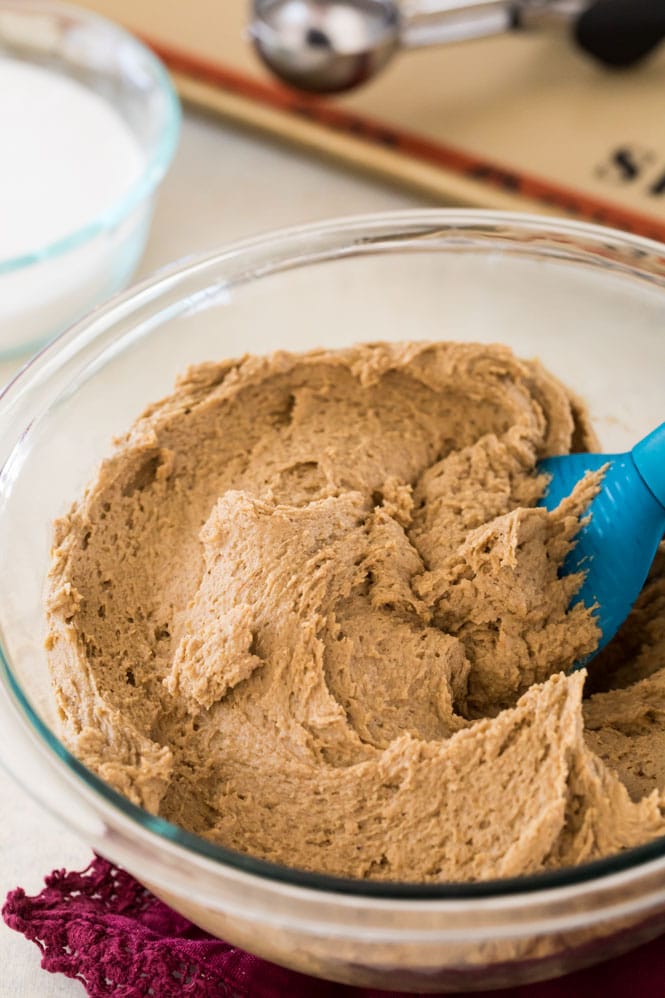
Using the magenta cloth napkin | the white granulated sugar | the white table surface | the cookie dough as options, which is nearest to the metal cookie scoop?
the white table surface

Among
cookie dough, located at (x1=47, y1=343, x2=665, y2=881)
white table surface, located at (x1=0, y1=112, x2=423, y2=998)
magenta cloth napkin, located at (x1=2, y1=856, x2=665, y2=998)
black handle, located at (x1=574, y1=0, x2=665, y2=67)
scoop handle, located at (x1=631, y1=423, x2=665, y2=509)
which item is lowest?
magenta cloth napkin, located at (x1=2, y1=856, x2=665, y2=998)

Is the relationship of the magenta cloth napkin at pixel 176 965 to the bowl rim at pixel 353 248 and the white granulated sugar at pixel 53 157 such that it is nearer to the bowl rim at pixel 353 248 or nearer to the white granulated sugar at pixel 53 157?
the bowl rim at pixel 353 248

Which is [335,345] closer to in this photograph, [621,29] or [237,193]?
[237,193]

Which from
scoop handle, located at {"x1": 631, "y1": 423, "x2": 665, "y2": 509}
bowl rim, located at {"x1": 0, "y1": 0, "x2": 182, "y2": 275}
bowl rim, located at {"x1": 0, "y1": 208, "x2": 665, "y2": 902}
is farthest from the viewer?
bowl rim, located at {"x1": 0, "y1": 0, "x2": 182, "y2": 275}

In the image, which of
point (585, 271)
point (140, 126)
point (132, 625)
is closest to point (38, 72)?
point (140, 126)

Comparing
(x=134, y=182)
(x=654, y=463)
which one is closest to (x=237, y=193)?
(x=134, y=182)

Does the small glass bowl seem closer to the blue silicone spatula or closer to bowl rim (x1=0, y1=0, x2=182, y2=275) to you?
bowl rim (x1=0, y1=0, x2=182, y2=275)

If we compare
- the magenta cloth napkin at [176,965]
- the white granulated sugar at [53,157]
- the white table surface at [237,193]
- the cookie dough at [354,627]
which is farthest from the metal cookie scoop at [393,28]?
Result: the magenta cloth napkin at [176,965]
